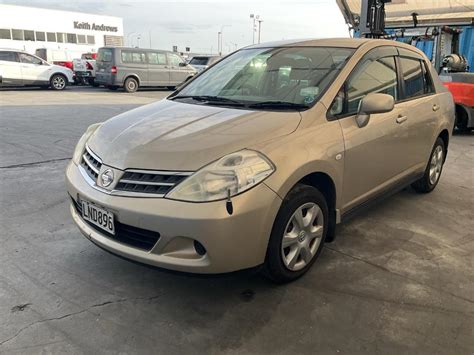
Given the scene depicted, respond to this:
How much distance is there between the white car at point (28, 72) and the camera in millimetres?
15781

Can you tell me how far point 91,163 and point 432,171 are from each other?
12.2ft

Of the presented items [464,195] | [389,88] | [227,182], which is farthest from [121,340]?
[464,195]

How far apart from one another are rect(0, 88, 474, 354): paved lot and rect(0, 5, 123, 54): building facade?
3368cm

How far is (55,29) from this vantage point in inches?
1594

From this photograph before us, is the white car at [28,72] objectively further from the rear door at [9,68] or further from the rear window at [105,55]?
the rear window at [105,55]

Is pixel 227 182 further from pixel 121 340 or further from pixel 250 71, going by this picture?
pixel 250 71

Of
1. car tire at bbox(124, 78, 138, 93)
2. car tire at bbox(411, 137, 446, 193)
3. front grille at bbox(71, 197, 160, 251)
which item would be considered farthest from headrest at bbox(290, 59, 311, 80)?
car tire at bbox(124, 78, 138, 93)

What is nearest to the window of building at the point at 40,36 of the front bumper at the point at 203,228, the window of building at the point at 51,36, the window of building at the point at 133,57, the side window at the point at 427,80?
the window of building at the point at 51,36

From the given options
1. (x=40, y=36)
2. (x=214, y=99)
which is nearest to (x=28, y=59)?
(x=214, y=99)

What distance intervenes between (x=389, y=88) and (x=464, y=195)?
1.95 metres

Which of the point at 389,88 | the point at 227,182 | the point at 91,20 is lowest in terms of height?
the point at 227,182

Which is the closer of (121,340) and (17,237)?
(121,340)

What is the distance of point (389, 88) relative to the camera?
374 centimetres

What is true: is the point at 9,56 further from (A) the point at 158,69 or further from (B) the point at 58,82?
(A) the point at 158,69
